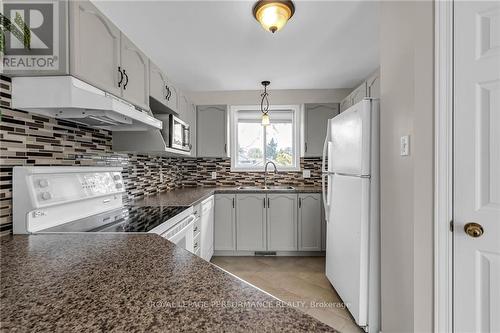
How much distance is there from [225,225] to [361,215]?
195cm

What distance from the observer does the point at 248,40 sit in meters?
2.21

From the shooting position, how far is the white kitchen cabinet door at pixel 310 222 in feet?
10.4

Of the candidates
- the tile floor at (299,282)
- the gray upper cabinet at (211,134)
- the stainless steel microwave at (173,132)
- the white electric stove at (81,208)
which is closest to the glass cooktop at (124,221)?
the white electric stove at (81,208)

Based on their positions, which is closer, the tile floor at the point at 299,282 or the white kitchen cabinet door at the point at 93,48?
the white kitchen cabinet door at the point at 93,48

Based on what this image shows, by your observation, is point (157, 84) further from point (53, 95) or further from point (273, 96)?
point (273, 96)

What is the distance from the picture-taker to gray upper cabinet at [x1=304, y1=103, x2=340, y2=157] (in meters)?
3.48

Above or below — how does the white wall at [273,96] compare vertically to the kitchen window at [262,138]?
above

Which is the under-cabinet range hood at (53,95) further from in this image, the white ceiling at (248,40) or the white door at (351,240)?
the white door at (351,240)

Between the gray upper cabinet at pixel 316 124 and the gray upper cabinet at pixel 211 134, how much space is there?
121 centimetres
